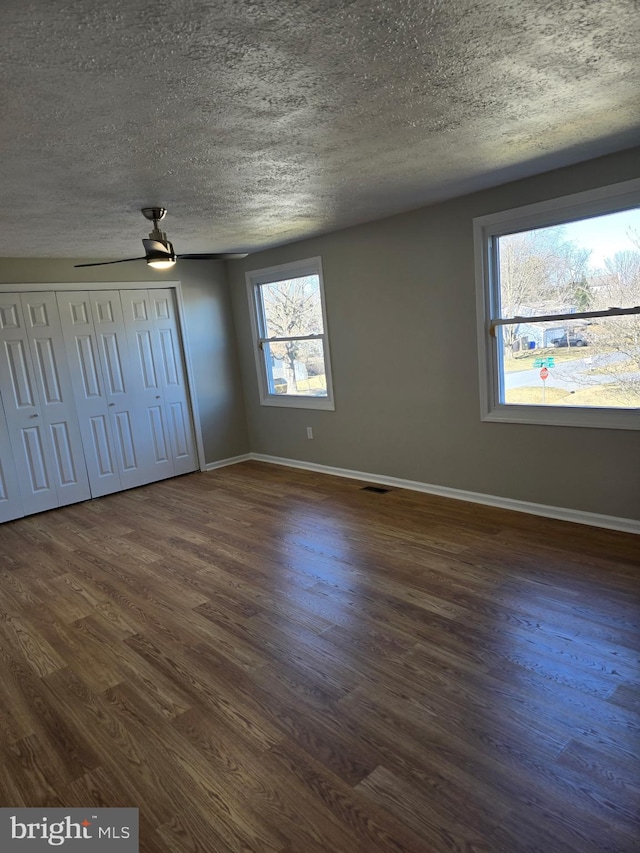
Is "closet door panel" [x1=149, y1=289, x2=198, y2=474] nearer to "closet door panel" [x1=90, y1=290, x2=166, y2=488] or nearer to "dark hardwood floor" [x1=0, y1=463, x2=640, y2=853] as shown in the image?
"closet door panel" [x1=90, y1=290, x2=166, y2=488]

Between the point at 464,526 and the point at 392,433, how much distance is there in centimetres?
129

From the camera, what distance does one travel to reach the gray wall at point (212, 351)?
5.95m

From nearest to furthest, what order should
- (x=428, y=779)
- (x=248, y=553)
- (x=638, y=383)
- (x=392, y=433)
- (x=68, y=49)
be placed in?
(x=68, y=49) < (x=428, y=779) < (x=638, y=383) < (x=248, y=553) < (x=392, y=433)

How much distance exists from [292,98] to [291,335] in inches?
151

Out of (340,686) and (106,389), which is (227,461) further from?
(340,686)

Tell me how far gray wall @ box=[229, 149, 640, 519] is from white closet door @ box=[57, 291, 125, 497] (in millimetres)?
1982

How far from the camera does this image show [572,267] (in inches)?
138

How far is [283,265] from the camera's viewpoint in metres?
5.54

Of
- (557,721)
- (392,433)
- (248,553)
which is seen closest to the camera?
(557,721)

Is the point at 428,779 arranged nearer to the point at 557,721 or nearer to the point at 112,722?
the point at 557,721

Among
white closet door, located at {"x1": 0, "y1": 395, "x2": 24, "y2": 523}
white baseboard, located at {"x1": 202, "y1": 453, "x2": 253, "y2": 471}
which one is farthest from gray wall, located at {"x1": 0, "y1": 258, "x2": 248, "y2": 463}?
white closet door, located at {"x1": 0, "y1": 395, "x2": 24, "y2": 523}

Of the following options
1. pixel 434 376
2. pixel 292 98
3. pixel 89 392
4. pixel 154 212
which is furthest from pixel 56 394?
pixel 292 98

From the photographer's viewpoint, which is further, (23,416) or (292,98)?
(23,416)

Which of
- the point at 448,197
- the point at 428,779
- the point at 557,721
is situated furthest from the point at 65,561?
the point at 448,197
